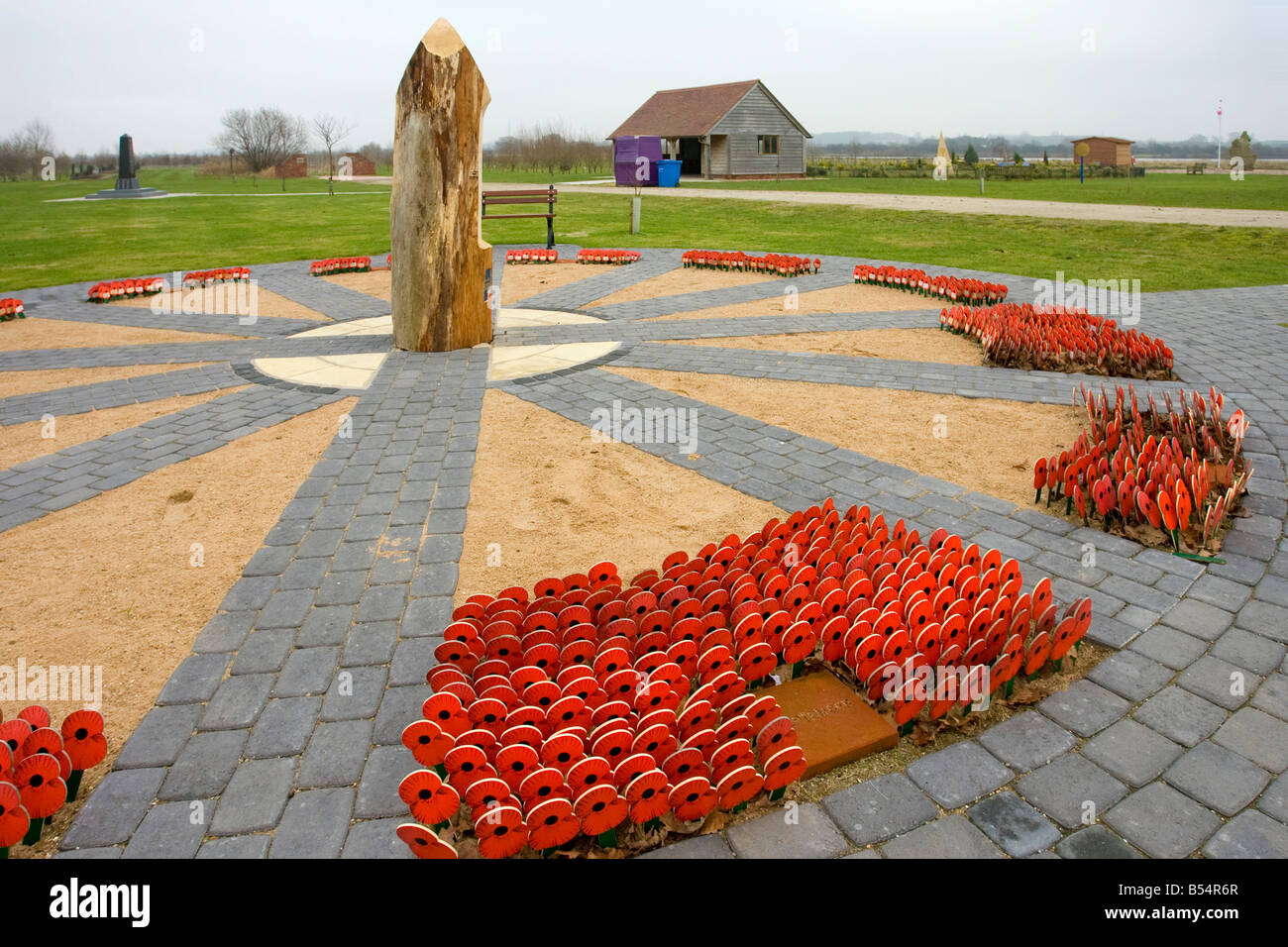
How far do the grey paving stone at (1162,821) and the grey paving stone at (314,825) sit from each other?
8.90ft

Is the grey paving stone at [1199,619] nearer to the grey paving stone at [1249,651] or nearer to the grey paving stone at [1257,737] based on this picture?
the grey paving stone at [1249,651]

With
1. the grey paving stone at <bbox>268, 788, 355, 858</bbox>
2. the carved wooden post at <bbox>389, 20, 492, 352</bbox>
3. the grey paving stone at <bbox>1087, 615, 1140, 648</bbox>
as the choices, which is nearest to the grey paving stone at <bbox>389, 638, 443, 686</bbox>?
the grey paving stone at <bbox>268, 788, 355, 858</bbox>

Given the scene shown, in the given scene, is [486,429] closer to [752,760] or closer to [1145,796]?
[752,760]

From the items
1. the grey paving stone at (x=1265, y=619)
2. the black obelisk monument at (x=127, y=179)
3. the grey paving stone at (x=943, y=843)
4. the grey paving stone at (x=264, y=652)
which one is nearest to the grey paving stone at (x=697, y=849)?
the grey paving stone at (x=943, y=843)

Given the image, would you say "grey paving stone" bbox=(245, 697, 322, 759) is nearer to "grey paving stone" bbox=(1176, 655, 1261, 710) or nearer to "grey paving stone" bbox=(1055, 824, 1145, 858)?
"grey paving stone" bbox=(1055, 824, 1145, 858)

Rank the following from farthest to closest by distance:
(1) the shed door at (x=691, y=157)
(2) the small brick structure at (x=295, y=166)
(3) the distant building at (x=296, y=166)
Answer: (3) the distant building at (x=296, y=166), (2) the small brick structure at (x=295, y=166), (1) the shed door at (x=691, y=157)

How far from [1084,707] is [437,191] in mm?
7946

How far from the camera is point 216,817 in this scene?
3010mm

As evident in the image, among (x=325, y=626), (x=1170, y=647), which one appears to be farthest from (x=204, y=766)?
(x=1170, y=647)

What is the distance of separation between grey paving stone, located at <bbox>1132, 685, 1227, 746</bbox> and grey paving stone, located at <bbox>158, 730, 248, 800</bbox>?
147 inches

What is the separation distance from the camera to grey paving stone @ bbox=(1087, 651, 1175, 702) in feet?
12.2

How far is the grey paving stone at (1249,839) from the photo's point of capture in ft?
9.29

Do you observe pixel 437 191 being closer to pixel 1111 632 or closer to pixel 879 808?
pixel 1111 632

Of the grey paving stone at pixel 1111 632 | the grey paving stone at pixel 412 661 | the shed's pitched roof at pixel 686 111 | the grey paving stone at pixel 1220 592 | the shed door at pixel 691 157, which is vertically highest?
the shed's pitched roof at pixel 686 111
